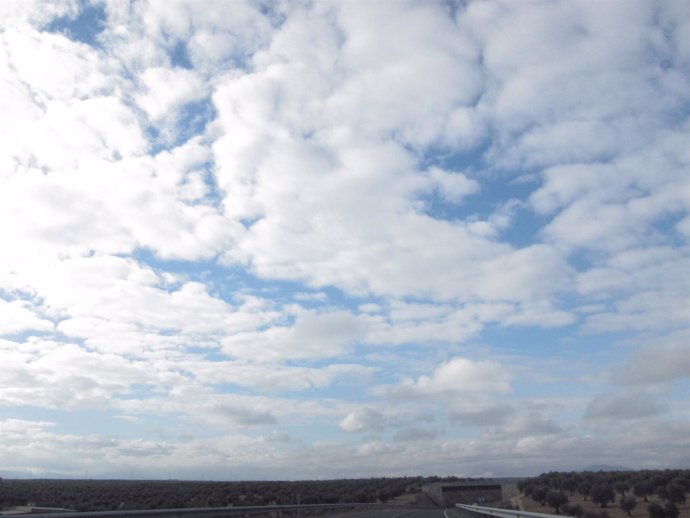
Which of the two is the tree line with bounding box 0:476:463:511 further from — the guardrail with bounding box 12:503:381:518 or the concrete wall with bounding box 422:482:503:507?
the guardrail with bounding box 12:503:381:518

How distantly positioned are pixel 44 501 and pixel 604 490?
48.2 meters

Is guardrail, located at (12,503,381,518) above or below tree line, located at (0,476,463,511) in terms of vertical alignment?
below

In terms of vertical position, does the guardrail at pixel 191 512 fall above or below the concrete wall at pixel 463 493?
below

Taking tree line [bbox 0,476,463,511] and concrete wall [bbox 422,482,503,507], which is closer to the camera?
tree line [bbox 0,476,463,511]

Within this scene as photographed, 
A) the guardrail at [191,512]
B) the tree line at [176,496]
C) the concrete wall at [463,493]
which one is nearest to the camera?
the guardrail at [191,512]

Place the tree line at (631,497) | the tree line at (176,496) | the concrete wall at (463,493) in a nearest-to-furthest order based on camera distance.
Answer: the tree line at (631,497)
the tree line at (176,496)
the concrete wall at (463,493)

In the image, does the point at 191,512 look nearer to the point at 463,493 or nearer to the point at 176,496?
the point at 176,496

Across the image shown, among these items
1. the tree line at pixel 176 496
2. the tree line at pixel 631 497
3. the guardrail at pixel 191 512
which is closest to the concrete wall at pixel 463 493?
the tree line at pixel 176 496

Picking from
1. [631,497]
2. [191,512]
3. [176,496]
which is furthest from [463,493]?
[191,512]

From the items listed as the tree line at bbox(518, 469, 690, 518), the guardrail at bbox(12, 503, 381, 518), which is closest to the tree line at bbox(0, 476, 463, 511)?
the guardrail at bbox(12, 503, 381, 518)

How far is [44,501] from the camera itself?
215 ft

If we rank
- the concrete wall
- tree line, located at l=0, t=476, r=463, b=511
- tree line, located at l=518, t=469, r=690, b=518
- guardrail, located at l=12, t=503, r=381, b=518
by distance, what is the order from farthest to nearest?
the concrete wall, tree line, located at l=0, t=476, r=463, b=511, tree line, located at l=518, t=469, r=690, b=518, guardrail, located at l=12, t=503, r=381, b=518

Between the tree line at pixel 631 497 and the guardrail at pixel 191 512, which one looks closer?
the guardrail at pixel 191 512

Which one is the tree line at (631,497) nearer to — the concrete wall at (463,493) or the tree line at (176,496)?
the tree line at (176,496)
